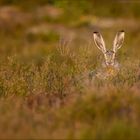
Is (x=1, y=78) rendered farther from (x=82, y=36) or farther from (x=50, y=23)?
(x=50, y=23)

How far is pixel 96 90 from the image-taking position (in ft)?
25.4

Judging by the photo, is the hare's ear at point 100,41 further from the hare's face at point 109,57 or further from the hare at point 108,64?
the hare's face at point 109,57

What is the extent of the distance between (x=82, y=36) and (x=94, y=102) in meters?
18.6

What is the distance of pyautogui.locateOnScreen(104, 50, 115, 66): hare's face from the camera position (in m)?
10.4

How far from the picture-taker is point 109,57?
1060cm

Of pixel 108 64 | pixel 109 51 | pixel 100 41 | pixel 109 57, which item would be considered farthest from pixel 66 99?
pixel 100 41

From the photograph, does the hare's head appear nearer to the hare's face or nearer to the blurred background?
the hare's face

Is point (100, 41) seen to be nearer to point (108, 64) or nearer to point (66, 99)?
point (108, 64)

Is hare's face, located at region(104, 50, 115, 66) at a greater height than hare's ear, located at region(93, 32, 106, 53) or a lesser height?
lesser

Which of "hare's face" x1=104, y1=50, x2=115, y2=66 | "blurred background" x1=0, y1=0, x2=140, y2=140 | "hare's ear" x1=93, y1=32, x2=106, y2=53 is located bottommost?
"blurred background" x1=0, y1=0, x2=140, y2=140

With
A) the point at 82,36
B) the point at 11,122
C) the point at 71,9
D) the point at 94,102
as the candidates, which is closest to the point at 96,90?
the point at 94,102

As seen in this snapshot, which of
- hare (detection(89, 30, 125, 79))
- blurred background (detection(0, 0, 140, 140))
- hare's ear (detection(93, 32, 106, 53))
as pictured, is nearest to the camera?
blurred background (detection(0, 0, 140, 140))

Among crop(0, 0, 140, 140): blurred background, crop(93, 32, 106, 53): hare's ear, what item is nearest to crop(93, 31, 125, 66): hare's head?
crop(93, 32, 106, 53): hare's ear

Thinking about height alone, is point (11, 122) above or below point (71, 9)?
below
